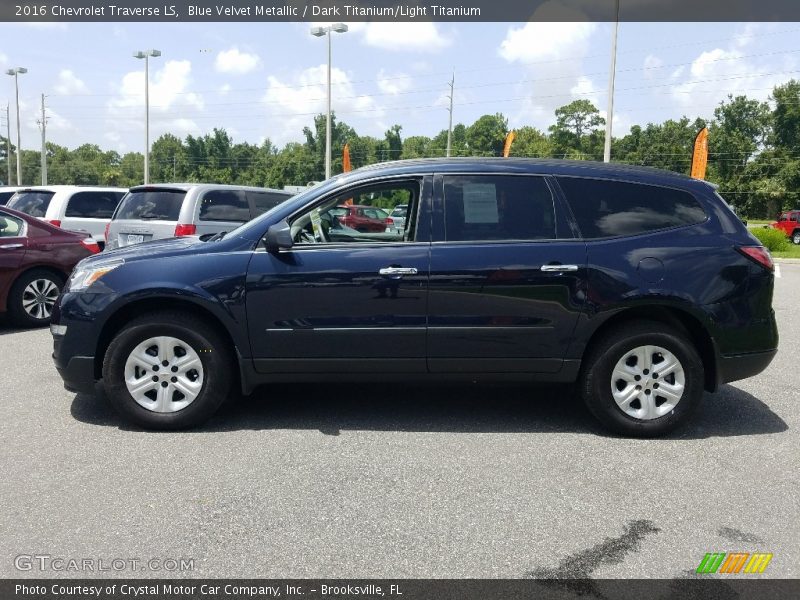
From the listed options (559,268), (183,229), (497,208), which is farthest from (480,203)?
(183,229)

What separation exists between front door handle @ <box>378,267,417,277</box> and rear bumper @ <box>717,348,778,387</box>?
7.33ft

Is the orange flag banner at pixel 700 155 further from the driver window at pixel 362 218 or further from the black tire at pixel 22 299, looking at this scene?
the driver window at pixel 362 218

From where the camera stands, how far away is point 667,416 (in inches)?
192

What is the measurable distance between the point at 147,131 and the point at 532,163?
4029cm

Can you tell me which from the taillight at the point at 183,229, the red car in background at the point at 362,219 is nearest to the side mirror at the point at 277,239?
the red car in background at the point at 362,219

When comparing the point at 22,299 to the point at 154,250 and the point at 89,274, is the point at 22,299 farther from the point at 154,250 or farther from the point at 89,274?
the point at 154,250

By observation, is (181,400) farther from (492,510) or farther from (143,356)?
(492,510)

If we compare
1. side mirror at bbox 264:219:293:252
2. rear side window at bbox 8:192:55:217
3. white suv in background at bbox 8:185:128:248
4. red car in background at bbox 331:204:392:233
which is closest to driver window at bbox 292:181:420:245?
red car in background at bbox 331:204:392:233

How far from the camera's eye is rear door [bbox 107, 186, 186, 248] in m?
9.91

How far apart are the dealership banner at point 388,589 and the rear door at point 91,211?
10194 millimetres

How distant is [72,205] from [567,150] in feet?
253

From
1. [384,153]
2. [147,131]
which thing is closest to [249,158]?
[384,153]

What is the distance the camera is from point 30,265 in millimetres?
8875

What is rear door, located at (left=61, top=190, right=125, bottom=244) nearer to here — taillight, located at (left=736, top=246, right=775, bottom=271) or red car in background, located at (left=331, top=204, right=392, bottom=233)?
red car in background, located at (left=331, top=204, right=392, bottom=233)
